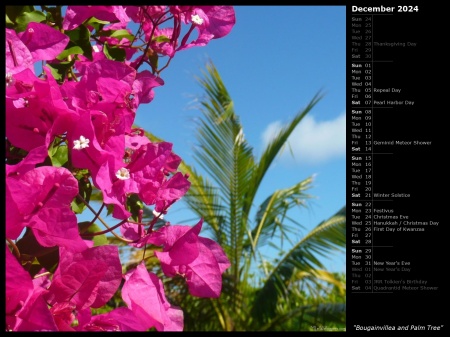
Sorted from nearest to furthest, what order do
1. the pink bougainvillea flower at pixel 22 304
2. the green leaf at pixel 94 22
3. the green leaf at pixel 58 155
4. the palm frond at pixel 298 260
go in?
the pink bougainvillea flower at pixel 22 304, the green leaf at pixel 58 155, the green leaf at pixel 94 22, the palm frond at pixel 298 260

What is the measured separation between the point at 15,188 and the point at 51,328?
10 cm

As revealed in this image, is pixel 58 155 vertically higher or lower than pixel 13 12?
lower

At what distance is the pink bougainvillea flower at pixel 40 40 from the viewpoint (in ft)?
1.68

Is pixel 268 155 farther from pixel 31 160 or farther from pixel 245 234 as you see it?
pixel 31 160

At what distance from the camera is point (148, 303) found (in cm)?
50

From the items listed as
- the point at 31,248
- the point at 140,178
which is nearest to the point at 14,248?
the point at 31,248

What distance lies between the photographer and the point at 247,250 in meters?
4.08

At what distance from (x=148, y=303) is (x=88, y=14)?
0.29m

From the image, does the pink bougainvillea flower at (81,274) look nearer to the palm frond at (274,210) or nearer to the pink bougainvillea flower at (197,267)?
the pink bougainvillea flower at (197,267)

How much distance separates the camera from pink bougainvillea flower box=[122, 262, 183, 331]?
0.49 metres

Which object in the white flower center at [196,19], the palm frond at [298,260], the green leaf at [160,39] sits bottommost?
the palm frond at [298,260]

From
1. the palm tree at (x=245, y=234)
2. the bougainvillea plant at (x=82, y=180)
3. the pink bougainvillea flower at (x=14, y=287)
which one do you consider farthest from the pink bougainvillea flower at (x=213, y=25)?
the palm tree at (x=245, y=234)
